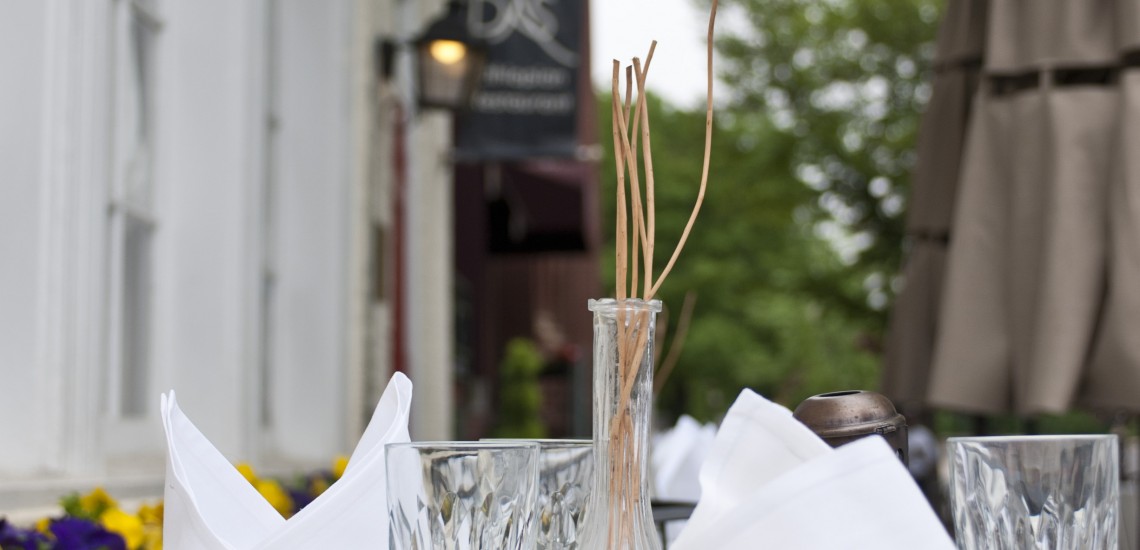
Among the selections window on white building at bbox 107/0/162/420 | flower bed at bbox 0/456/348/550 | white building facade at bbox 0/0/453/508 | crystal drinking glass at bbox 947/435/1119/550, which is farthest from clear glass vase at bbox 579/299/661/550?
window on white building at bbox 107/0/162/420

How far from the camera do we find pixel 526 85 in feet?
15.7

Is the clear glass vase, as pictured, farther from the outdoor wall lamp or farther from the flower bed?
the outdoor wall lamp

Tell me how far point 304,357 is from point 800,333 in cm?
1981

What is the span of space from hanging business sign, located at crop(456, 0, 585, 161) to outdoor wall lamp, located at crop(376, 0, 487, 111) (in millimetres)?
368

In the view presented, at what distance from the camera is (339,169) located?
156 inches

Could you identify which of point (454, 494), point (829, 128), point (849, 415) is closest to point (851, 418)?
point (849, 415)

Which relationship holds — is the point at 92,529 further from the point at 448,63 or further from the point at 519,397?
the point at 519,397

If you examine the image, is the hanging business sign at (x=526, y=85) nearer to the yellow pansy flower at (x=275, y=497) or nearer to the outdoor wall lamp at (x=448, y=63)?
the outdoor wall lamp at (x=448, y=63)

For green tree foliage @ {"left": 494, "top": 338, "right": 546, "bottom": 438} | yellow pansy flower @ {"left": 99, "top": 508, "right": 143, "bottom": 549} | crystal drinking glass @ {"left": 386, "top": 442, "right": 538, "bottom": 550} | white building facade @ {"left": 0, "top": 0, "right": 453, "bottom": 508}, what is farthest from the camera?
green tree foliage @ {"left": 494, "top": 338, "right": 546, "bottom": 438}

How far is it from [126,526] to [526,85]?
343 cm

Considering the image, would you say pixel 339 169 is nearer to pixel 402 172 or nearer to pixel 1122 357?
pixel 402 172

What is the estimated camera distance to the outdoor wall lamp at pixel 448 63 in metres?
4.23

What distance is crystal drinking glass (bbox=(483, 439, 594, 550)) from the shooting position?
3.24ft

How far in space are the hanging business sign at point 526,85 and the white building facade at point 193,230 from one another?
359mm
